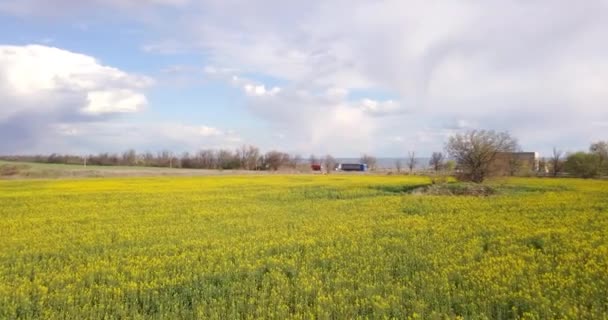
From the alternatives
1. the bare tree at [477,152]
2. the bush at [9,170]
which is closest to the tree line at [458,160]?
the bare tree at [477,152]

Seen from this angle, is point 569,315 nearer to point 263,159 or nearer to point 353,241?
point 353,241

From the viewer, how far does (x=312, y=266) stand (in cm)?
1034

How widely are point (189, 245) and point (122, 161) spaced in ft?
366

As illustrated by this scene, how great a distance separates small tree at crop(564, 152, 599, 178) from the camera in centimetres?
6338

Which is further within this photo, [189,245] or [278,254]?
[189,245]

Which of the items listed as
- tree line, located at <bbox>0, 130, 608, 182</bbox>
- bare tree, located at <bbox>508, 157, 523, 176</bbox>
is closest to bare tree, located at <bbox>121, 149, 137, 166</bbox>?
tree line, located at <bbox>0, 130, 608, 182</bbox>

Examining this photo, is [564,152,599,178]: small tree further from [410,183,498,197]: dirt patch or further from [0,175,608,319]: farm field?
[0,175,608,319]: farm field

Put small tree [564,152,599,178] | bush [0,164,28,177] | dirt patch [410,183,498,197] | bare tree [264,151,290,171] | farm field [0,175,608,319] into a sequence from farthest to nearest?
1. bare tree [264,151,290,171]
2. small tree [564,152,599,178]
3. bush [0,164,28,177]
4. dirt patch [410,183,498,197]
5. farm field [0,175,608,319]

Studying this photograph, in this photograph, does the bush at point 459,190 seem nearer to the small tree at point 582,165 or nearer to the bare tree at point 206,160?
the small tree at point 582,165

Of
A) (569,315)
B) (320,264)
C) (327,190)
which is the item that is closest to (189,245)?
(320,264)

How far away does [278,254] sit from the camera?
38.7 ft

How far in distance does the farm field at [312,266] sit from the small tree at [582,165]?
5170 centimetres

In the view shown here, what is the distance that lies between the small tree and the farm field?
170 ft

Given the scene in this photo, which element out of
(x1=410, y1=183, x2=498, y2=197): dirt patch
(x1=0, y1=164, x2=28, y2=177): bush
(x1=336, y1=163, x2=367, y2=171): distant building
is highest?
(x1=336, y1=163, x2=367, y2=171): distant building
